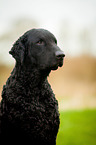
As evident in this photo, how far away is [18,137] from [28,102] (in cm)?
57

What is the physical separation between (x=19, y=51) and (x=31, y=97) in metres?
0.78

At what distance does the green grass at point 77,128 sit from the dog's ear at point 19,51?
4375 mm

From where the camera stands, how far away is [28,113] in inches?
107

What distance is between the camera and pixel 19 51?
111 inches

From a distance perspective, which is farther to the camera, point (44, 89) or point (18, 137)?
point (44, 89)

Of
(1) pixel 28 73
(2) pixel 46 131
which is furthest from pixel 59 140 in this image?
(1) pixel 28 73

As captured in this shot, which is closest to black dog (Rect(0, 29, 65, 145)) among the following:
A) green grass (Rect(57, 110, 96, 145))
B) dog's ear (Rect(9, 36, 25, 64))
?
dog's ear (Rect(9, 36, 25, 64))

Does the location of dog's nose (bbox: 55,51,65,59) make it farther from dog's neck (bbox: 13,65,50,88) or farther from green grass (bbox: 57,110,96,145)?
green grass (bbox: 57,110,96,145)

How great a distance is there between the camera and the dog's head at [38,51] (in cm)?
258

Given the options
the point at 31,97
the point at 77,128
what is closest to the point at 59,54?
the point at 31,97

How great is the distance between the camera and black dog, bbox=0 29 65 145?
270 centimetres

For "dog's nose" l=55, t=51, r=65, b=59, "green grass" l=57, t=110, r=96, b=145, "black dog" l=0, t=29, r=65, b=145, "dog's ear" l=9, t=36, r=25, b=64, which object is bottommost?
"green grass" l=57, t=110, r=96, b=145

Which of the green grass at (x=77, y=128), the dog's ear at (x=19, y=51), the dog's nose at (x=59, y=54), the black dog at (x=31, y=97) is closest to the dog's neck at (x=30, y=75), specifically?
the black dog at (x=31, y=97)

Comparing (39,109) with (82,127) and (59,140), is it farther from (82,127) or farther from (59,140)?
(82,127)
